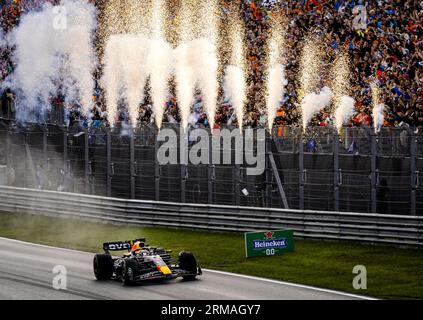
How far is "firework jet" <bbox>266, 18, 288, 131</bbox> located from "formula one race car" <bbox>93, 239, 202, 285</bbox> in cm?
1377

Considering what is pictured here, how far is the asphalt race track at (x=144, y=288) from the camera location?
59.1 ft

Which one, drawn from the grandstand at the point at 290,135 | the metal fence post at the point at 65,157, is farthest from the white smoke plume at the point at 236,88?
the metal fence post at the point at 65,157

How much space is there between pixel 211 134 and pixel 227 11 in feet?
34.7

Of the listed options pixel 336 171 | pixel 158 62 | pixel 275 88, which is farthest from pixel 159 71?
pixel 336 171

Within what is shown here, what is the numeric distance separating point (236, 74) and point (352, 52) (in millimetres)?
5896

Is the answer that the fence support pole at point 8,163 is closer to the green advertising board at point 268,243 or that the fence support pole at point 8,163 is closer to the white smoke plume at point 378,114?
the white smoke plume at point 378,114

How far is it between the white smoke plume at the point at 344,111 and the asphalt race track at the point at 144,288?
11.7 meters

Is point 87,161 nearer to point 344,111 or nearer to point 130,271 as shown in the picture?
point 344,111

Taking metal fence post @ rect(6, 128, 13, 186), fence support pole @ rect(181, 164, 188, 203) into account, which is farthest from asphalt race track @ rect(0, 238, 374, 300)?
metal fence post @ rect(6, 128, 13, 186)

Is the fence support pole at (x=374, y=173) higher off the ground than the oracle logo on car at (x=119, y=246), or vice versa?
the fence support pole at (x=374, y=173)

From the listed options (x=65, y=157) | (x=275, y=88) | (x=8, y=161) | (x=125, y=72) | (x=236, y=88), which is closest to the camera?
(x=65, y=157)

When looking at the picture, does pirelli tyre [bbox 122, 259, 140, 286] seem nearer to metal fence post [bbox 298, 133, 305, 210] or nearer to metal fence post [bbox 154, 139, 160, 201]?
metal fence post [bbox 298, 133, 305, 210]

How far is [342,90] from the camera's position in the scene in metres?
31.9

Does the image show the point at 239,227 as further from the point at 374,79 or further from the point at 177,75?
the point at 177,75
